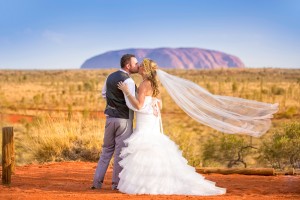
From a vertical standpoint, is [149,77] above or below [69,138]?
above

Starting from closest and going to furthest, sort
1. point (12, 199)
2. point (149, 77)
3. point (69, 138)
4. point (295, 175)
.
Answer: point (12, 199) → point (149, 77) → point (295, 175) → point (69, 138)

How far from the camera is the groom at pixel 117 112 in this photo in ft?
28.9

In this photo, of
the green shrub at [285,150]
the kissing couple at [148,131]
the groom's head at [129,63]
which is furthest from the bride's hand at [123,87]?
the green shrub at [285,150]

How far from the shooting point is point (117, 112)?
894cm

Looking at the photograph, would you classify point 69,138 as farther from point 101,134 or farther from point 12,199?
point 12,199

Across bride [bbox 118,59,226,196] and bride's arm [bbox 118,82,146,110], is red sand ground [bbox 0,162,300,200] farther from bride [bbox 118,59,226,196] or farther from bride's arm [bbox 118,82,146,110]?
bride's arm [bbox 118,82,146,110]

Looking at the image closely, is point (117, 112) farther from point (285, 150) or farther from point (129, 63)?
point (285, 150)

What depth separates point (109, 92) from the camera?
895cm

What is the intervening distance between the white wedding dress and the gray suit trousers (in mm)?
140

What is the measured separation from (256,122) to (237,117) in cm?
34

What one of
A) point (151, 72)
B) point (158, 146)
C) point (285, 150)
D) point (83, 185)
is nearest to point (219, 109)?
point (158, 146)

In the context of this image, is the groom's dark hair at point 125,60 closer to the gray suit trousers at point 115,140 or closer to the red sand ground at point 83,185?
the gray suit trousers at point 115,140

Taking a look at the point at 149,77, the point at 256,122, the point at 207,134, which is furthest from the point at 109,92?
the point at 207,134

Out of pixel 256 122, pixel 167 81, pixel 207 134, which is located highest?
pixel 167 81
